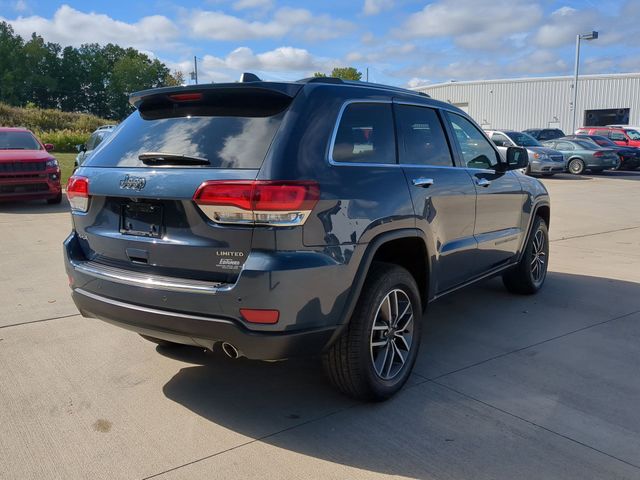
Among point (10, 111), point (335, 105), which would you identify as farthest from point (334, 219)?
point (10, 111)

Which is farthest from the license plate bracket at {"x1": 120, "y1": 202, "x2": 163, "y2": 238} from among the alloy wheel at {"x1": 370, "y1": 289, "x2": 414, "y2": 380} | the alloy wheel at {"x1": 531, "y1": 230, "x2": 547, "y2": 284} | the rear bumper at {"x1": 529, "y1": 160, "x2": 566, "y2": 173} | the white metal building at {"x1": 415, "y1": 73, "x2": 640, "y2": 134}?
the white metal building at {"x1": 415, "y1": 73, "x2": 640, "y2": 134}

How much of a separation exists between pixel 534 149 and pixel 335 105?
20.7m

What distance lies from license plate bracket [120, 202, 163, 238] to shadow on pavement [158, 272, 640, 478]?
3.64ft

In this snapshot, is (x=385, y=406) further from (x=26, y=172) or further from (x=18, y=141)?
(x=18, y=141)

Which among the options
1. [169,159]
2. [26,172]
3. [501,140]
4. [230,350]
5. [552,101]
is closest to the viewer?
[230,350]

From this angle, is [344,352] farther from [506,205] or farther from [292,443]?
[506,205]

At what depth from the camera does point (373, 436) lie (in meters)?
3.30

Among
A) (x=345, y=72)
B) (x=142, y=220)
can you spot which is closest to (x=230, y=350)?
(x=142, y=220)

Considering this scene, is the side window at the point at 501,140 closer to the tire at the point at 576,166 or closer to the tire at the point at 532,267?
the tire at the point at 576,166

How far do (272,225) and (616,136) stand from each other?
29612 millimetres

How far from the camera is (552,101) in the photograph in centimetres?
4641

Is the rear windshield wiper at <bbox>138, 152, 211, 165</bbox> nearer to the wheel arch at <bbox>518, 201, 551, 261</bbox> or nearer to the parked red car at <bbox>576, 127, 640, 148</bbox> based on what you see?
the wheel arch at <bbox>518, 201, 551, 261</bbox>

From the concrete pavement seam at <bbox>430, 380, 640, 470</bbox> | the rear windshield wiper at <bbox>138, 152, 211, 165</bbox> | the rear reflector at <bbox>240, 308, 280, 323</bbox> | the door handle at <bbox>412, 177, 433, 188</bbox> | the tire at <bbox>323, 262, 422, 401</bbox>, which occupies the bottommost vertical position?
the concrete pavement seam at <bbox>430, 380, 640, 470</bbox>

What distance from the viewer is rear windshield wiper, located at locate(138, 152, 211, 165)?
10.5 ft
